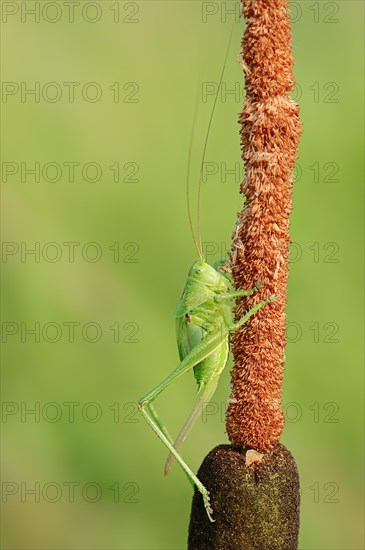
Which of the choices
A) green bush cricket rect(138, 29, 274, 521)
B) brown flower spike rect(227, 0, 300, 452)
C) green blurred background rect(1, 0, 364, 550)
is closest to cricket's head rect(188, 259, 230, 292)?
green bush cricket rect(138, 29, 274, 521)

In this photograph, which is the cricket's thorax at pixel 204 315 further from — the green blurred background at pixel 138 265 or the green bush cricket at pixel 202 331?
the green blurred background at pixel 138 265

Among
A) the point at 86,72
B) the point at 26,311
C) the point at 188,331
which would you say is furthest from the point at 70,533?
the point at 188,331

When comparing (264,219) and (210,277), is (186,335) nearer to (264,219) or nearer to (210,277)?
(210,277)

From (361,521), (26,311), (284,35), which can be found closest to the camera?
(284,35)

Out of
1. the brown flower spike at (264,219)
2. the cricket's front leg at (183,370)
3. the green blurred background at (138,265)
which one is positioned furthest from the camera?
the green blurred background at (138,265)

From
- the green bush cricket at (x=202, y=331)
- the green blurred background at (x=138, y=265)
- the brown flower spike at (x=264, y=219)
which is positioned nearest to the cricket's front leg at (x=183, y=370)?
the green bush cricket at (x=202, y=331)

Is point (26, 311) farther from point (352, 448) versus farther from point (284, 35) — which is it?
point (284, 35)

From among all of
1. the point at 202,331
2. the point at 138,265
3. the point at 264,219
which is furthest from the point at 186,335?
the point at 138,265
